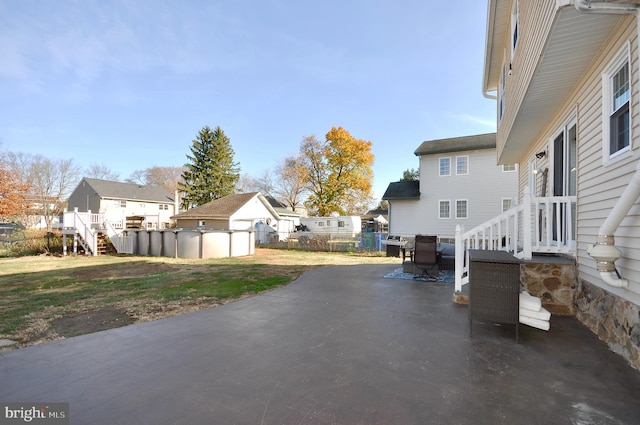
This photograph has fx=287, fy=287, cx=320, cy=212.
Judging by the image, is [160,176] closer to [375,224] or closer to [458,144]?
[375,224]

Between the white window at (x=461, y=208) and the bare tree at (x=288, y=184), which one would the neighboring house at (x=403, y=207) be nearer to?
the white window at (x=461, y=208)

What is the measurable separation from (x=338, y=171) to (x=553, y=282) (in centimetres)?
2341

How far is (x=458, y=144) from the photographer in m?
18.0

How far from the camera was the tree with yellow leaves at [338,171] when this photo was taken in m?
26.7

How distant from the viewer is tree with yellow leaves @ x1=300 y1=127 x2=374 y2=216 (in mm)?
26672

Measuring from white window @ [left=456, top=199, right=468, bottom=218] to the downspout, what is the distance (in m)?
15.9

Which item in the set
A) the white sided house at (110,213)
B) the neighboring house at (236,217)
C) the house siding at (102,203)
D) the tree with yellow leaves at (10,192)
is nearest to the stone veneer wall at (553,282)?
the white sided house at (110,213)

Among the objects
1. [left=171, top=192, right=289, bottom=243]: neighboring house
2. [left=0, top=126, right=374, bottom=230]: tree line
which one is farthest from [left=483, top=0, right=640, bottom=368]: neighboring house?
[left=0, top=126, right=374, bottom=230]: tree line

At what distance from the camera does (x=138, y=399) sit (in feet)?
7.06

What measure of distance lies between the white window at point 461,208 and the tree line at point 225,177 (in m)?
10.2

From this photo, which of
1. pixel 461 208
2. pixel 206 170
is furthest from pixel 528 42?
pixel 206 170

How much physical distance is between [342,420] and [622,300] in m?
3.17

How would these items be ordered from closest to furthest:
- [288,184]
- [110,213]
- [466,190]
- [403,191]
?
[466,190]
[403,191]
[110,213]
[288,184]

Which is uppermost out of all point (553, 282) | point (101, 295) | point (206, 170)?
point (206, 170)
